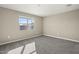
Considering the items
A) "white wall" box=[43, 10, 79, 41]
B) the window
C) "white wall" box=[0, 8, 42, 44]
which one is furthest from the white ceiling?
the window

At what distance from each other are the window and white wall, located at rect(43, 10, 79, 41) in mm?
1868

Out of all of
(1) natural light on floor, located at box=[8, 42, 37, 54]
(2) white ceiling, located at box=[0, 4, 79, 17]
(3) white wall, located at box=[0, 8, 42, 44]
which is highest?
(2) white ceiling, located at box=[0, 4, 79, 17]

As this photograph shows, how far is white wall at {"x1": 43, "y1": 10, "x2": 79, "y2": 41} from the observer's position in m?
4.06

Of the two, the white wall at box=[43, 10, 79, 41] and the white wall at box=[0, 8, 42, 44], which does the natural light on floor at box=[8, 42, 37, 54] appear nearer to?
the white wall at box=[0, 8, 42, 44]

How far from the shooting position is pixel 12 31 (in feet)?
12.6

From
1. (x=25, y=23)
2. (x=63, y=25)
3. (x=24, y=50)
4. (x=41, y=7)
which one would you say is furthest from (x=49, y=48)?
(x=25, y=23)

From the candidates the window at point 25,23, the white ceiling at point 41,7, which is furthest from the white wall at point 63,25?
the window at point 25,23

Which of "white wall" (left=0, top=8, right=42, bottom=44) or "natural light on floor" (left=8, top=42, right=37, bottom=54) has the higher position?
"white wall" (left=0, top=8, right=42, bottom=44)

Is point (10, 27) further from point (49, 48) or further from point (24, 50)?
point (49, 48)

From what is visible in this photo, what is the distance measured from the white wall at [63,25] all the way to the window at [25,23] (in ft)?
6.13

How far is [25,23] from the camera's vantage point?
4.80 m

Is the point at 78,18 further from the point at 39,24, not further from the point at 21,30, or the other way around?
the point at 21,30

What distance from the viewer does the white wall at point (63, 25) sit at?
406 cm
